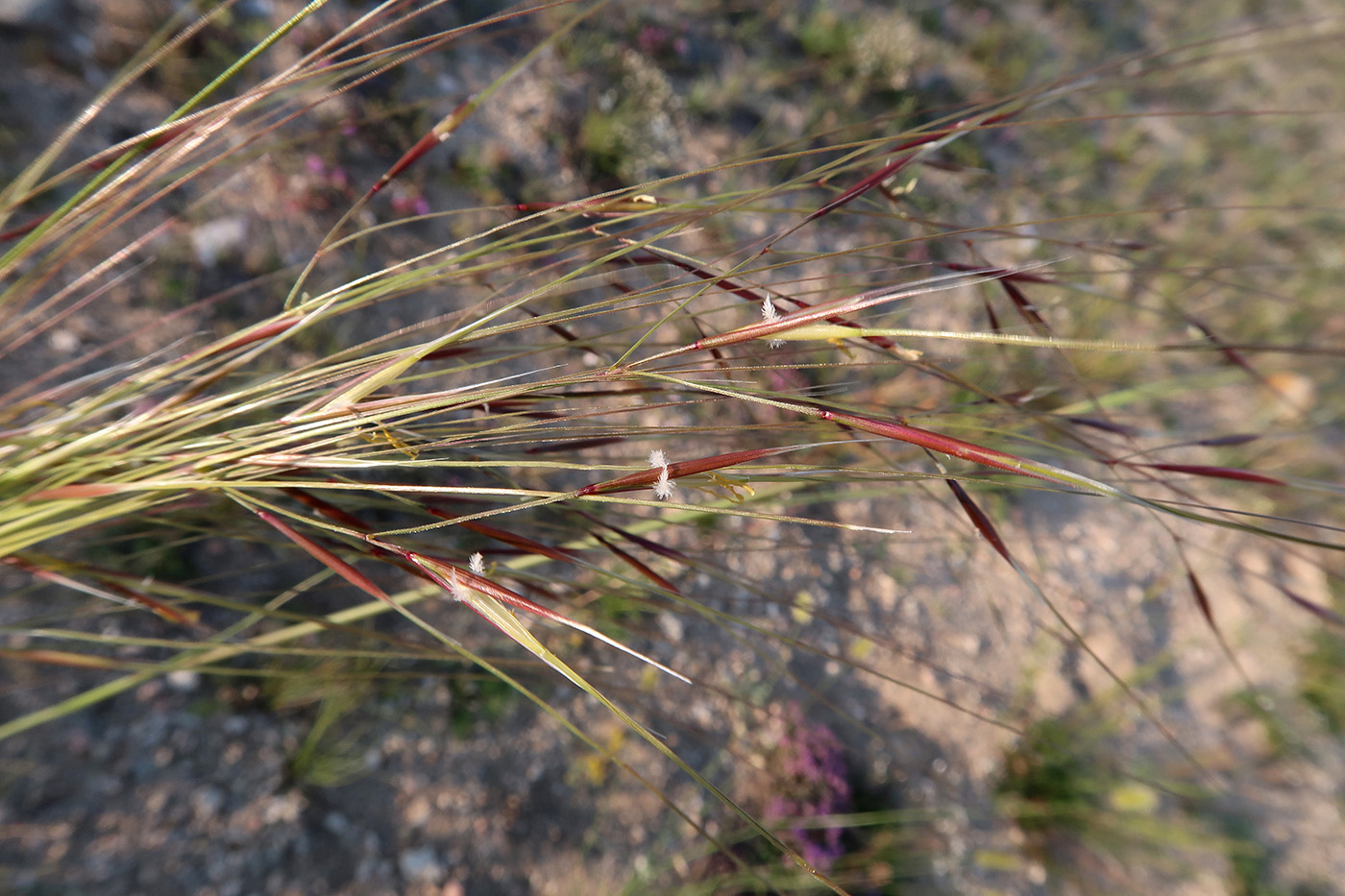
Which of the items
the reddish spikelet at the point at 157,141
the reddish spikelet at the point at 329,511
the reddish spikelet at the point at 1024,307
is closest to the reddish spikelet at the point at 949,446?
the reddish spikelet at the point at 1024,307

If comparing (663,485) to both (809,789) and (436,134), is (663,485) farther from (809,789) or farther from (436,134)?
(809,789)

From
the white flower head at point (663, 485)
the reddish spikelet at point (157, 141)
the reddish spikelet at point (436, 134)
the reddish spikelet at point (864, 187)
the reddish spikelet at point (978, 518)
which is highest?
the reddish spikelet at point (157, 141)

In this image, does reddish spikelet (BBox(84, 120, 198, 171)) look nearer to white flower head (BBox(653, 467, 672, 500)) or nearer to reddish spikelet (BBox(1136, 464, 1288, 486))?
white flower head (BBox(653, 467, 672, 500))

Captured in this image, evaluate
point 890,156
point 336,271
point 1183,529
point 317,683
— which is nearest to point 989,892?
point 1183,529

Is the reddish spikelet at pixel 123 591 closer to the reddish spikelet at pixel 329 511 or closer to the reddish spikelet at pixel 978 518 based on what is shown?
the reddish spikelet at pixel 329 511

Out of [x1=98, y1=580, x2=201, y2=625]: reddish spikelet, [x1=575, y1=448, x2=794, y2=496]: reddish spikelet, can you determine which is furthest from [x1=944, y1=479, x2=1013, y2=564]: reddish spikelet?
[x1=98, y1=580, x2=201, y2=625]: reddish spikelet

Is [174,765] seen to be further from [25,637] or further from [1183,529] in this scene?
[1183,529]

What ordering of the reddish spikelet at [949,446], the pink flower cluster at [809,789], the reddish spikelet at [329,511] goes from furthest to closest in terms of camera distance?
1. the pink flower cluster at [809,789]
2. the reddish spikelet at [329,511]
3. the reddish spikelet at [949,446]

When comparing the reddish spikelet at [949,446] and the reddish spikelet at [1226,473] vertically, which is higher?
the reddish spikelet at [949,446]
